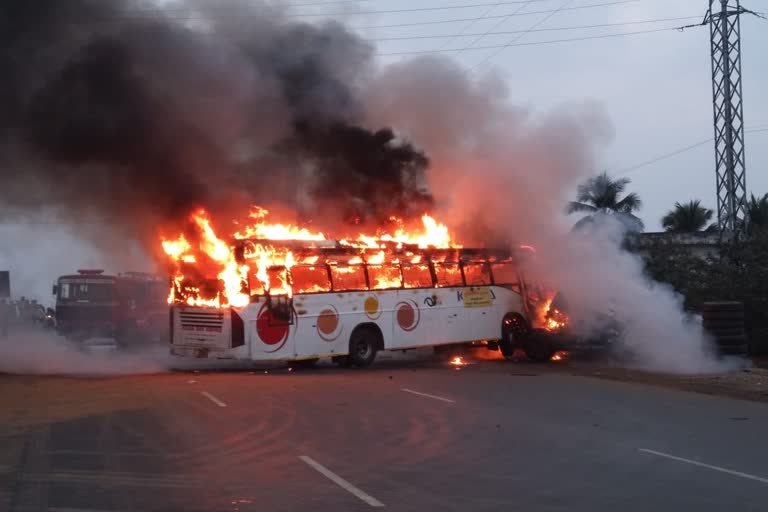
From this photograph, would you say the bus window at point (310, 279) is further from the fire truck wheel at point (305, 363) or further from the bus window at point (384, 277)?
the fire truck wheel at point (305, 363)

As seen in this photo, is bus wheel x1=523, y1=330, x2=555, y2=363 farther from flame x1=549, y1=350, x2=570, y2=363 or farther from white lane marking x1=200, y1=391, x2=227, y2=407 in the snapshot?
white lane marking x1=200, y1=391, x2=227, y2=407

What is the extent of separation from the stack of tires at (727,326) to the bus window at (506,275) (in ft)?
16.6

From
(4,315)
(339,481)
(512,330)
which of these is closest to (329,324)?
(512,330)

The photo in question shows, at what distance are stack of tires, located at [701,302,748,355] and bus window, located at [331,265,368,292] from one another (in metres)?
7.89

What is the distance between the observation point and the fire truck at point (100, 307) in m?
32.0

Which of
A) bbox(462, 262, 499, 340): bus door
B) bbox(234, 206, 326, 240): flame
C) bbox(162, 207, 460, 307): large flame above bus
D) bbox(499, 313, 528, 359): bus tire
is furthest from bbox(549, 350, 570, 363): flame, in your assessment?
→ bbox(234, 206, 326, 240): flame

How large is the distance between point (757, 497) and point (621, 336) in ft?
46.8

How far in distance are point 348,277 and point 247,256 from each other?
8.63ft

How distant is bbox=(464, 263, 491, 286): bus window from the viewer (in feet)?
75.2

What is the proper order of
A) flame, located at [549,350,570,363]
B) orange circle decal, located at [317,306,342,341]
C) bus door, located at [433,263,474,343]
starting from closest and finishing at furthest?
orange circle decal, located at [317,306,342,341] < bus door, located at [433,263,474,343] < flame, located at [549,350,570,363]

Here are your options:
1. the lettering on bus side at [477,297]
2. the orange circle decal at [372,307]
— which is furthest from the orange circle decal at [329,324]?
the lettering on bus side at [477,297]

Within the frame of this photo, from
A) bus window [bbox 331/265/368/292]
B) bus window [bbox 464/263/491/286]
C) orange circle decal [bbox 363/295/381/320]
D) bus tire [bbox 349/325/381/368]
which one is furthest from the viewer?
bus window [bbox 464/263/491/286]

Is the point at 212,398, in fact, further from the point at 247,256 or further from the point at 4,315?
the point at 4,315

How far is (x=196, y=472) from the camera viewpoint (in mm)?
8633
